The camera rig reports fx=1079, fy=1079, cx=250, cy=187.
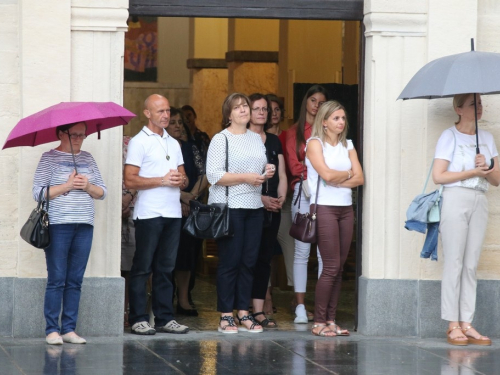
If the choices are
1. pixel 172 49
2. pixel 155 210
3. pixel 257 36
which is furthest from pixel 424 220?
pixel 172 49

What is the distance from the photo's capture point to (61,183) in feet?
26.8

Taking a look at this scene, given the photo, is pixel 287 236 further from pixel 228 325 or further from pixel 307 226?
pixel 228 325

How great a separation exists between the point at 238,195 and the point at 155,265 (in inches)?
35.4

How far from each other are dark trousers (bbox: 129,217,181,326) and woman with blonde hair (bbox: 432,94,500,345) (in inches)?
86.0

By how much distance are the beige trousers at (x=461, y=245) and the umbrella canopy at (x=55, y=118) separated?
8.64 ft

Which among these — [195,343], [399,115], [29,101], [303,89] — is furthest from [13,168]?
[303,89]

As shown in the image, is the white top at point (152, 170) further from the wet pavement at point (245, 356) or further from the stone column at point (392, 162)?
the stone column at point (392, 162)

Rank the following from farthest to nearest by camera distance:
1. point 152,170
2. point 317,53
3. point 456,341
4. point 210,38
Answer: point 210,38 < point 317,53 < point 152,170 < point 456,341

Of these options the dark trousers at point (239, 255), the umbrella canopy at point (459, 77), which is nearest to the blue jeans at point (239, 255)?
the dark trousers at point (239, 255)

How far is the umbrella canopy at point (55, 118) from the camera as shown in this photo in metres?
7.76

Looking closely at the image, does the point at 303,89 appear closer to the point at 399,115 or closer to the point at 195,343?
the point at 399,115

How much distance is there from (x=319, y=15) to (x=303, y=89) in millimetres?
3274

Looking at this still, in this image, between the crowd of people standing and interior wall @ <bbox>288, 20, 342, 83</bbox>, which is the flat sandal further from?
interior wall @ <bbox>288, 20, 342, 83</bbox>

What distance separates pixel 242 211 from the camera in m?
8.89
